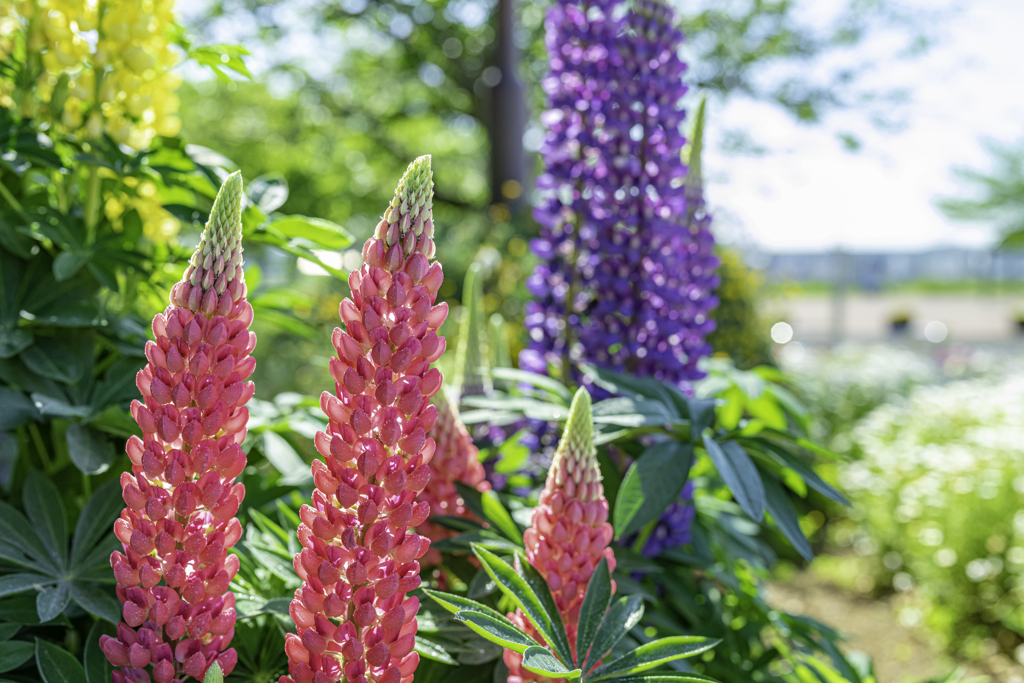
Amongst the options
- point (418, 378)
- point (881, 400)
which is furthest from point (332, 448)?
point (881, 400)

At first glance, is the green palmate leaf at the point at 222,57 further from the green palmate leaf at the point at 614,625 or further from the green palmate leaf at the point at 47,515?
the green palmate leaf at the point at 614,625

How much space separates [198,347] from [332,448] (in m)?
0.15

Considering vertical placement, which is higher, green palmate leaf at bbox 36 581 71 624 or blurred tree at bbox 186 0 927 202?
blurred tree at bbox 186 0 927 202

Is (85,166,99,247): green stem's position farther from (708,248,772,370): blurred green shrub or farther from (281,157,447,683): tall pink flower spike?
(708,248,772,370): blurred green shrub

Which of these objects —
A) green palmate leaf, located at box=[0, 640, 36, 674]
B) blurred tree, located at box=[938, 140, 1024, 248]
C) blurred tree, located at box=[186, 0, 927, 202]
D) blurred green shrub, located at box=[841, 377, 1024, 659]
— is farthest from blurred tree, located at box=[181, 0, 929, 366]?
blurred tree, located at box=[938, 140, 1024, 248]

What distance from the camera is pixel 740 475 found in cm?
101

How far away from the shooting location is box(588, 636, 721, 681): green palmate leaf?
77cm

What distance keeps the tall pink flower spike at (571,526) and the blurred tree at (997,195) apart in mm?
34763

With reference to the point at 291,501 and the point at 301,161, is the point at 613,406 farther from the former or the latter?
the point at 301,161

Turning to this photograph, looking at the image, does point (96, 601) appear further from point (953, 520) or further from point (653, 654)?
point (953, 520)

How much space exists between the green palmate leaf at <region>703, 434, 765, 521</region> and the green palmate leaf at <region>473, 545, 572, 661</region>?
282mm

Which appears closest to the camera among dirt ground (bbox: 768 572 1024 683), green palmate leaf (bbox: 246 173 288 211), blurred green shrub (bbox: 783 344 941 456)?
green palmate leaf (bbox: 246 173 288 211)

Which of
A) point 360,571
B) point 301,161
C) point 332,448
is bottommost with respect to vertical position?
point 360,571

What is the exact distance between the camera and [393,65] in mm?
12836
